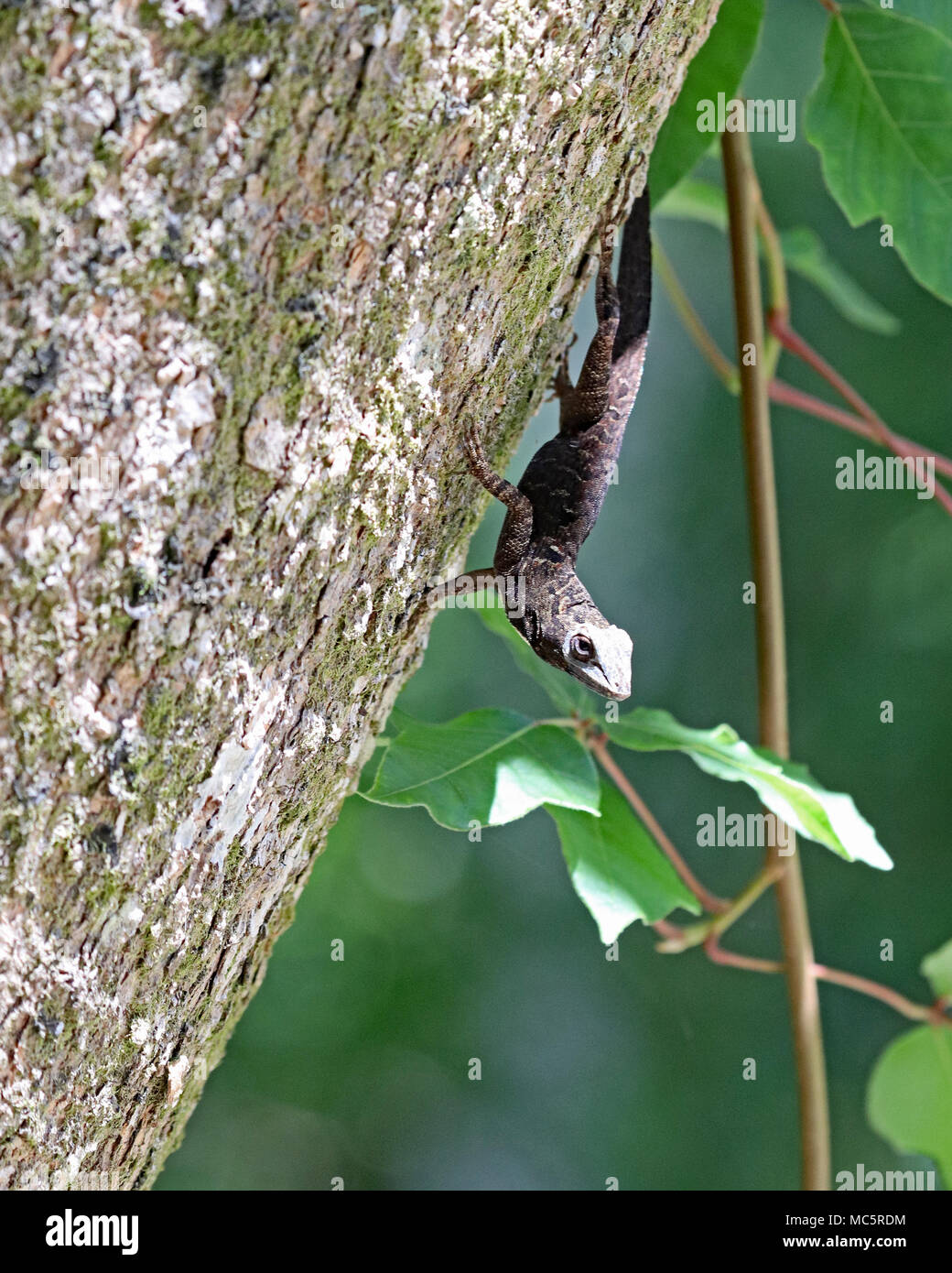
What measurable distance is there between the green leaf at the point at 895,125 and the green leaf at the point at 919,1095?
176cm

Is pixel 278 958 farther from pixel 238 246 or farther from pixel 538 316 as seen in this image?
pixel 238 246

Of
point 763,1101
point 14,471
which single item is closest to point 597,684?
point 14,471

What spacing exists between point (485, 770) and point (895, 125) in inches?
63.3

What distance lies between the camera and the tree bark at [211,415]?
100cm

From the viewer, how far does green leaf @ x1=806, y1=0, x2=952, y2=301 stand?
2092 mm

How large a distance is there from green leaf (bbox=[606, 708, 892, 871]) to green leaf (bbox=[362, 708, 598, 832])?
0.43 feet

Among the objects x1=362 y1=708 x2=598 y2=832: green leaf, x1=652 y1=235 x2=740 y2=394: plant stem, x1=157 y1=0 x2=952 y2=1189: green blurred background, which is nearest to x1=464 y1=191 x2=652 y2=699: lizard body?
x1=362 y1=708 x2=598 y2=832: green leaf

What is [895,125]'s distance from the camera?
2.17 metres

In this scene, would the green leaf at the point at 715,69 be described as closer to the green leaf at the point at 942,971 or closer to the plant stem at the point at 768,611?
the plant stem at the point at 768,611
